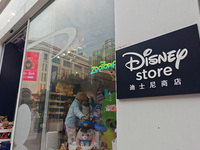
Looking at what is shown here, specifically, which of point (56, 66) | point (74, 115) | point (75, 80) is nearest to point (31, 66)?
point (56, 66)

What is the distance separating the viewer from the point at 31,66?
3148 millimetres

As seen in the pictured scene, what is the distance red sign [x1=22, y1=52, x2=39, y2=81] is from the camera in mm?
3035

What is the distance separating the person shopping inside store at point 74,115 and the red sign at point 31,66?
120 cm

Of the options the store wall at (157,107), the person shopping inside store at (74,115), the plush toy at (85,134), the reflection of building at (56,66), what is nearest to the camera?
the store wall at (157,107)

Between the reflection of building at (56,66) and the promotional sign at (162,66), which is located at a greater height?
the reflection of building at (56,66)

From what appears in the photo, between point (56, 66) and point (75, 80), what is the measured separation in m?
0.49

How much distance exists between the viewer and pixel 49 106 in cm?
248

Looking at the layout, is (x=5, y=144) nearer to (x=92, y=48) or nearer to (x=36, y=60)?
(x=36, y=60)

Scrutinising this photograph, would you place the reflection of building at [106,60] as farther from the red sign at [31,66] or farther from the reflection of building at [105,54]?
the red sign at [31,66]

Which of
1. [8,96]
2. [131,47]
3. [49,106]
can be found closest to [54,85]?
[49,106]

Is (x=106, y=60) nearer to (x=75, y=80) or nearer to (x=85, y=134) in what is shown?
(x=75, y=80)

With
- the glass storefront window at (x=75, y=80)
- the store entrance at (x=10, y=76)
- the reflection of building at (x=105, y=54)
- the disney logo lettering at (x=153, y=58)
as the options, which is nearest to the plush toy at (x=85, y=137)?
the glass storefront window at (x=75, y=80)

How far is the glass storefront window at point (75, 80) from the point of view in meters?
1.95

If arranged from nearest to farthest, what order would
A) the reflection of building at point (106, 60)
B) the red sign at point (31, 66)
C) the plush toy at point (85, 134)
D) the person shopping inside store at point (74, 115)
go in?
the reflection of building at point (106, 60)
the plush toy at point (85, 134)
the person shopping inside store at point (74, 115)
the red sign at point (31, 66)
